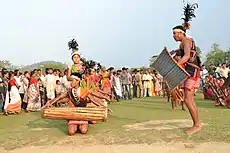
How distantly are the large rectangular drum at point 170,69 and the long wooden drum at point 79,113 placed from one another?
4.44 feet

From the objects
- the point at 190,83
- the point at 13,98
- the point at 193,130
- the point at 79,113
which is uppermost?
the point at 190,83

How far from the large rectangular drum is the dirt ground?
1372 millimetres

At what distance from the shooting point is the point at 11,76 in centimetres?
1300

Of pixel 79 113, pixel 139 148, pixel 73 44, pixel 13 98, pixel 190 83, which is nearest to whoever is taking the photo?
pixel 139 148

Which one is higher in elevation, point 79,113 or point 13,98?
point 13,98

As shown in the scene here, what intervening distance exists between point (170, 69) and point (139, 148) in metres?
1.86

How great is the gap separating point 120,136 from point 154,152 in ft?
4.20

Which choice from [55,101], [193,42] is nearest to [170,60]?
[193,42]

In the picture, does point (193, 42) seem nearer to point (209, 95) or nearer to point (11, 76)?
point (11, 76)

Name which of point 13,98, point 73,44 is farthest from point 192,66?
point 13,98

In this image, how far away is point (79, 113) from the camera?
7273 mm

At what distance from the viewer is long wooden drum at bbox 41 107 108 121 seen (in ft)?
23.6

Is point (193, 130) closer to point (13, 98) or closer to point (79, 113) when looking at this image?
point (79, 113)

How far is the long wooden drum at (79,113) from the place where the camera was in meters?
7.20
